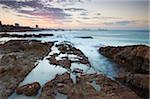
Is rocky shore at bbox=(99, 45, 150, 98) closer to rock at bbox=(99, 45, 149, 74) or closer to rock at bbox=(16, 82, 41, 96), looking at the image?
rock at bbox=(99, 45, 149, 74)

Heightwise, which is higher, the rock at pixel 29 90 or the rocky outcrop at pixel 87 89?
the rock at pixel 29 90

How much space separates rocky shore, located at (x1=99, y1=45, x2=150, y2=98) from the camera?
11.1 meters

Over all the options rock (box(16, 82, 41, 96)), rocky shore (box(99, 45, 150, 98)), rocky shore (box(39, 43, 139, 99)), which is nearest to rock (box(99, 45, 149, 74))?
rocky shore (box(99, 45, 150, 98))

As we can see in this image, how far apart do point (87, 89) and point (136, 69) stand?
5.76 m

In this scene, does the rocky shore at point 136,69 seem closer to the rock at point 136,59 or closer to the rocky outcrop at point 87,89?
the rock at point 136,59

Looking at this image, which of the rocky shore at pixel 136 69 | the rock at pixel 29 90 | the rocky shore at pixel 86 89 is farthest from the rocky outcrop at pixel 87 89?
the rocky shore at pixel 136 69

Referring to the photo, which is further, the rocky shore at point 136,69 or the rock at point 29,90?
the rocky shore at point 136,69

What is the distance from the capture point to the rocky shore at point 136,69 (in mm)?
11102

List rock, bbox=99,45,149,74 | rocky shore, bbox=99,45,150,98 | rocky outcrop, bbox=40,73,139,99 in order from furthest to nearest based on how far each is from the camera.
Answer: rock, bbox=99,45,149,74 < rocky shore, bbox=99,45,150,98 < rocky outcrop, bbox=40,73,139,99

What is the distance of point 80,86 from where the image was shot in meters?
11.5

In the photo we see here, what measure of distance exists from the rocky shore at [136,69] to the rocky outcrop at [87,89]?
1.89ft

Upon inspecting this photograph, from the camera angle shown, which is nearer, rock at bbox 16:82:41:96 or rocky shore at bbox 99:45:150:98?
rock at bbox 16:82:41:96

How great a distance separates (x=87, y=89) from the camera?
36.0ft

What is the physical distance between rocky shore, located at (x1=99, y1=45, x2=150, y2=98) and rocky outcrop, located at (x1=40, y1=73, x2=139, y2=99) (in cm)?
58
